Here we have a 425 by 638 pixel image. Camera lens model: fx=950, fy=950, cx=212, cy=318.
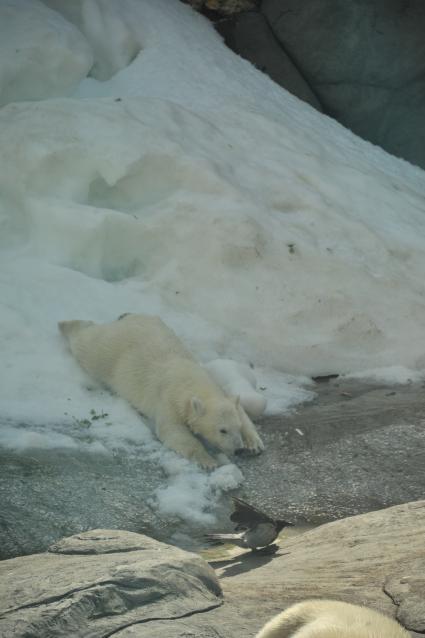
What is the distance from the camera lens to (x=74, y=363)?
8.18 metres

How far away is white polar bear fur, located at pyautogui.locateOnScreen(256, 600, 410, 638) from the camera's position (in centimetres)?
253

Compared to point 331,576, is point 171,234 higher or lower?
lower

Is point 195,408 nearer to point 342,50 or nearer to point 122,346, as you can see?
point 122,346

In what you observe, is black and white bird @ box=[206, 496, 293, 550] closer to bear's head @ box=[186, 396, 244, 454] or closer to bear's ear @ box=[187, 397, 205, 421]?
bear's head @ box=[186, 396, 244, 454]

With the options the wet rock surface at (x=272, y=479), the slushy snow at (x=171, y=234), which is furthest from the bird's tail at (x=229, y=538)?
the slushy snow at (x=171, y=234)

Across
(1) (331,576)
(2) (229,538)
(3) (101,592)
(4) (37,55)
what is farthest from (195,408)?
(4) (37,55)

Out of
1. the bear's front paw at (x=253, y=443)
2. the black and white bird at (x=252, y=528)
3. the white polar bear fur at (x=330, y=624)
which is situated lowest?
the bear's front paw at (x=253, y=443)

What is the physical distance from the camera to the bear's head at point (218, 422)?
288 inches

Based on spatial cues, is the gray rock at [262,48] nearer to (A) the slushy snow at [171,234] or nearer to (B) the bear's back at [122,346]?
(A) the slushy snow at [171,234]

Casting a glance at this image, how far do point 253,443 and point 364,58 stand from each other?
9326mm

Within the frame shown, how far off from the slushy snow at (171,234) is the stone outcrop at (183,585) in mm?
A: 1900

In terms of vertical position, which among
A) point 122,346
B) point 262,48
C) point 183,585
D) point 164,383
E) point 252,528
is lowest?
point 122,346

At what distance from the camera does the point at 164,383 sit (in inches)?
305

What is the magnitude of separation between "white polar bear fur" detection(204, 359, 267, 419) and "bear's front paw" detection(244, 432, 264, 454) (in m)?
0.41
